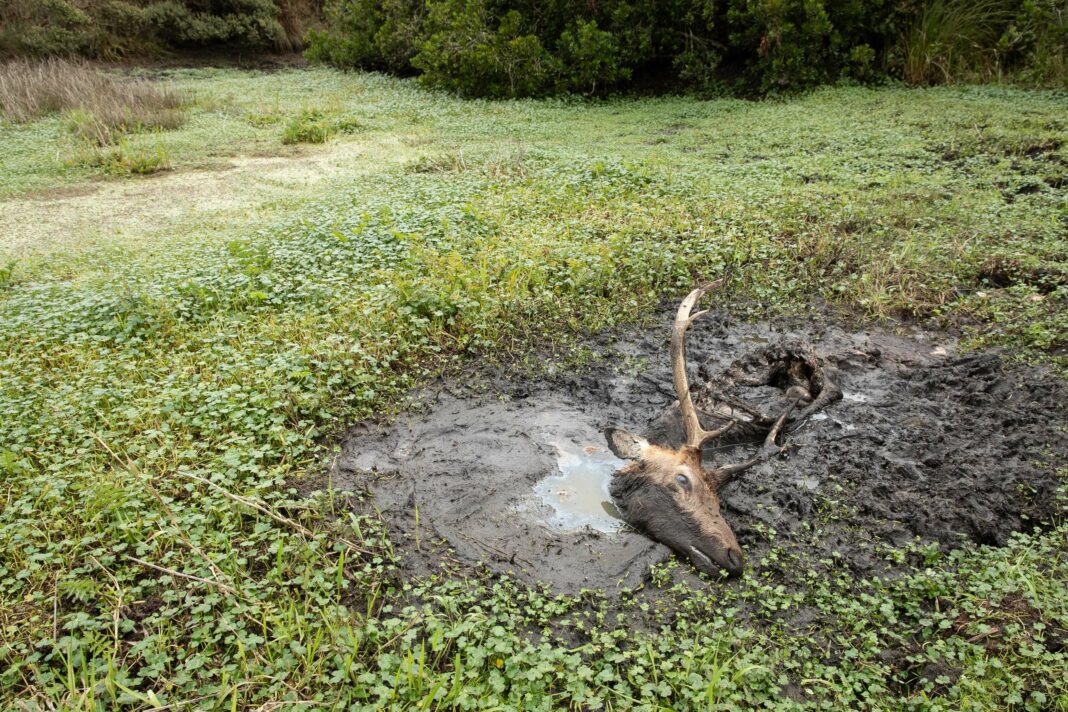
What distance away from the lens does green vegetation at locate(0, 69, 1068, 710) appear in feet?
7.83

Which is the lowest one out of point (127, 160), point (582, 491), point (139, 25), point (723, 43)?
point (582, 491)

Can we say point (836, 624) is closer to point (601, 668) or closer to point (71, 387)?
point (601, 668)

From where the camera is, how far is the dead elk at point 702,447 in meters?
2.95

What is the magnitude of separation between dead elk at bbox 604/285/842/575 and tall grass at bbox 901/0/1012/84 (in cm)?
707

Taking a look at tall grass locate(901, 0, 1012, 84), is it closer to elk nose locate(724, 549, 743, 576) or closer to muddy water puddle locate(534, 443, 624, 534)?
muddy water puddle locate(534, 443, 624, 534)

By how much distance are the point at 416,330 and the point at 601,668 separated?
2508 mm

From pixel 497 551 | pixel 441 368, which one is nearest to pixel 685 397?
pixel 497 551

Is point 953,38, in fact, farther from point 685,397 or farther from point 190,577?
point 190,577

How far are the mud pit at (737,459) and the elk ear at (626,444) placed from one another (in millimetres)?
142

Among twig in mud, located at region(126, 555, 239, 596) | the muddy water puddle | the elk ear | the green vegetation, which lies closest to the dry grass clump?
the green vegetation

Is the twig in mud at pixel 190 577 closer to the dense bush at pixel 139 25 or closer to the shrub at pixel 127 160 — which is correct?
the shrub at pixel 127 160

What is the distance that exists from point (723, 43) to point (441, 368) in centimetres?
859

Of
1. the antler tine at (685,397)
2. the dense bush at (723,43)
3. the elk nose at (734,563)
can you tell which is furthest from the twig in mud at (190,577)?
the dense bush at (723,43)

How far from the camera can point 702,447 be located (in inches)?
139
